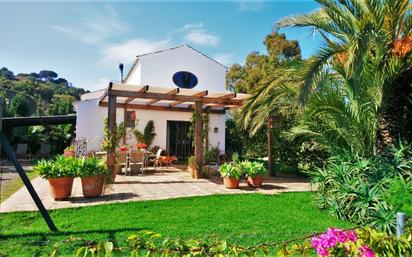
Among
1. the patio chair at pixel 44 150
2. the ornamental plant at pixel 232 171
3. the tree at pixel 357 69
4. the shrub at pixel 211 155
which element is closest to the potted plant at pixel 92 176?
the ornamental plant at pixel 232 171

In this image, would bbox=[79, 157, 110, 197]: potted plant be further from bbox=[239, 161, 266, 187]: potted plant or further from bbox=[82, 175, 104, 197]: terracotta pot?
bbox=[239, 161, 266, 187]: potted plant

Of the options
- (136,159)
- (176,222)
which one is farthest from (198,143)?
(176,222)

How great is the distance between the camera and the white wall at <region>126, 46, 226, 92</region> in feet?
59.0

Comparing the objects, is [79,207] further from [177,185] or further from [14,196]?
[177,185]

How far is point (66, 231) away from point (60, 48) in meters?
9.96

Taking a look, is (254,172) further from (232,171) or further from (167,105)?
(167,105)

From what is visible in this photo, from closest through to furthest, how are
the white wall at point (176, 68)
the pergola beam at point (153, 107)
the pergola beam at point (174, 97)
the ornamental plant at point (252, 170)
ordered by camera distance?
the ornamental plant at point (252, 170) → the pergola beam at point (174, 97) → the pergola beam at point (153, 107) → the white wall at point (176, 68)

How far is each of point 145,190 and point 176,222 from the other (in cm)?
344

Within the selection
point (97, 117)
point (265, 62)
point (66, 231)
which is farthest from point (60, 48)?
point (265, 62)

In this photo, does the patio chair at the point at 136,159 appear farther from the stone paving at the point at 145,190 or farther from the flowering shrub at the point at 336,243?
the flowering shrub at the point at 336,243

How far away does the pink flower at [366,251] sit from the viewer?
2.29 meters

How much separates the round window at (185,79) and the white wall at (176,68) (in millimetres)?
188

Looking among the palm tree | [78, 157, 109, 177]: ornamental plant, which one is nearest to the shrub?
[78, 157, 109, 177]: ornamental plant

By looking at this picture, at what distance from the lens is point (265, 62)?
2977 centimetres
